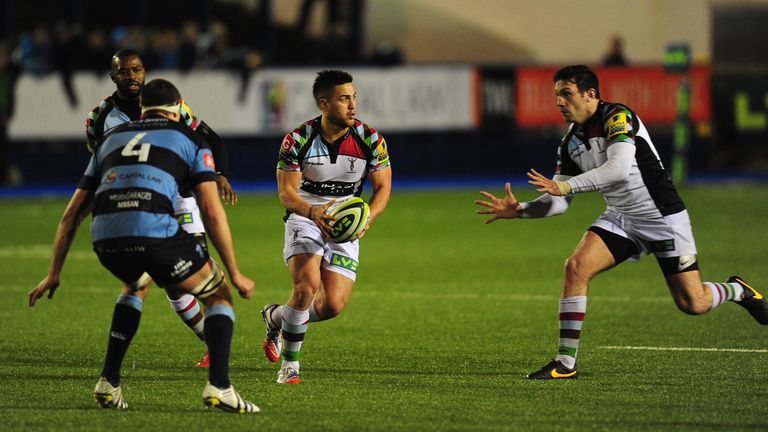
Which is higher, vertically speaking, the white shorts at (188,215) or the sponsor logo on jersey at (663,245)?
the white shorts at (188,215)

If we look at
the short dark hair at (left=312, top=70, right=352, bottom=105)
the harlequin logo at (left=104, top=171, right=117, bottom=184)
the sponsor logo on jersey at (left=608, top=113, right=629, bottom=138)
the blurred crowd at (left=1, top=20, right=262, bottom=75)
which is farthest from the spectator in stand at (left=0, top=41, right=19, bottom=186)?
the harlequin logo at (left=104, top=171, right=117, bottom=184)

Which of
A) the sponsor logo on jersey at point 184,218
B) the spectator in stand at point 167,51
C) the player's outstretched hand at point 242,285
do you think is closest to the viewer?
the player's outstretched hand at point 242,285

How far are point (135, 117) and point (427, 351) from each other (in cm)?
274

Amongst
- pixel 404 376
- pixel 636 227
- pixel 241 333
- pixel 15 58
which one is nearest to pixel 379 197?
pixel 404 376

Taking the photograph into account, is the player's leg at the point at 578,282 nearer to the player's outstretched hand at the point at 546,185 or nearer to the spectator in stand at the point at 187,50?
the player's outstretched hand at the point at 546,185

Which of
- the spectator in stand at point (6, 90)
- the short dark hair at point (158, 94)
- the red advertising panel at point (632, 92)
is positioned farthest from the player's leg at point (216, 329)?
the red advertising panel at point (632, 92)

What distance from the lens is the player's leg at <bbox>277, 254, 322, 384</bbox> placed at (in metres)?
8.88

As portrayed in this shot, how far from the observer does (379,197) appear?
362 inches

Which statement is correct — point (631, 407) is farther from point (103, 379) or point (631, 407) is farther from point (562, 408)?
point (103, 379)

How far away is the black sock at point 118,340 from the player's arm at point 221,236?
30.9 inches

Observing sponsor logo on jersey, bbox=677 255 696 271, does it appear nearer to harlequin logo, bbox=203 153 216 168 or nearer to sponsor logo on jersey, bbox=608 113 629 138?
sponsor logo on jersey, bbox=608 113 629 138

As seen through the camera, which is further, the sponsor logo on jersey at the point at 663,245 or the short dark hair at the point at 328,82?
the sponsor logo on jersey at the point at 663,245

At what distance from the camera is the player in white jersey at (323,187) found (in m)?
9.02

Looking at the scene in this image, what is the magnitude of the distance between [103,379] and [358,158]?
7.87 ft
